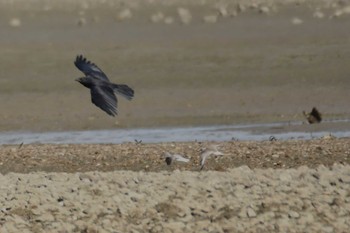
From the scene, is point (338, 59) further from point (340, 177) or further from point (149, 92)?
point (340, 177)

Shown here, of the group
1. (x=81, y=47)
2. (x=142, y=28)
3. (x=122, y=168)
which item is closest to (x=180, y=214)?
(x=122, y=168)

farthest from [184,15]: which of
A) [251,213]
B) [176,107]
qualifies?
[251,213]

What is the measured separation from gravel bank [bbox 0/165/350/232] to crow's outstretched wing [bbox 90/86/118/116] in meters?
1.07

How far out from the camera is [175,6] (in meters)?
29.3

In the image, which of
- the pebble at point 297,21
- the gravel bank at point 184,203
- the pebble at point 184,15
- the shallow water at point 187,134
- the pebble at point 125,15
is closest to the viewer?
the gravel bank at point 184,203

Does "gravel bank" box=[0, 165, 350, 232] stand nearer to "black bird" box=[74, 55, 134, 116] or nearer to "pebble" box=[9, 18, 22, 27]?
"black bird" box=[74, 55, 134, 116]

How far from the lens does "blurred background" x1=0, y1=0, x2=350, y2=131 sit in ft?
63.7

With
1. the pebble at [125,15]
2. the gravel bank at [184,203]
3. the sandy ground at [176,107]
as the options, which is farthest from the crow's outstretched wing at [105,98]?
the pebble at [125,15]

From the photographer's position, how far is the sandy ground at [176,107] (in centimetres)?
1043

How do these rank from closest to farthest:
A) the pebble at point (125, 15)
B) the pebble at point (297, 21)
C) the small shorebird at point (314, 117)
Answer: the small shorebird at point (314, 117) < the pebble at point (297, 21) < the pebble at point (125, 15)

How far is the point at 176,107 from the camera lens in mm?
19891

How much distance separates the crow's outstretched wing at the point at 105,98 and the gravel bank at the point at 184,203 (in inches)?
42.0

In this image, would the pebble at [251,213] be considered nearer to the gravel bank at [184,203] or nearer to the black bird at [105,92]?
the gravel bank at [184,203]

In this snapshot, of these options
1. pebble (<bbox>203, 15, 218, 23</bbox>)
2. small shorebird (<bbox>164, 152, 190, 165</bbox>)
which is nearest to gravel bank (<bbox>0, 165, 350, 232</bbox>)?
small shorebird (<bbox>164, 152, 190, 165</bbox>)
